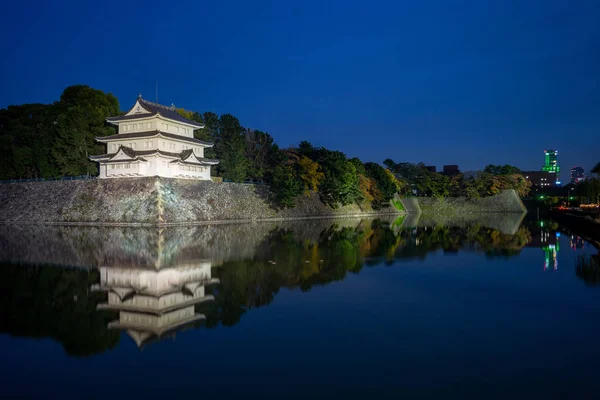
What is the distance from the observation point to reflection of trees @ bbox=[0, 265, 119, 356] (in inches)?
286

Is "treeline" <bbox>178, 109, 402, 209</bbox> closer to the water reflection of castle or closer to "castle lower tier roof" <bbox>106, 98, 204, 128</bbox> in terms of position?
"castle lower tier roof" <bbox>106, 98, 204, 128</bbox>

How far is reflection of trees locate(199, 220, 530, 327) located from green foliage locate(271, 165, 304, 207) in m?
20.3

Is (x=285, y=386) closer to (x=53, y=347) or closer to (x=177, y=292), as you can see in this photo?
(x=53, y=347)

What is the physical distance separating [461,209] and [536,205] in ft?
60.9

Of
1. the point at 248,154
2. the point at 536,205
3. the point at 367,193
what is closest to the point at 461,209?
the point at 536,205

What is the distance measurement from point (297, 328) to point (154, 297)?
3882 mm

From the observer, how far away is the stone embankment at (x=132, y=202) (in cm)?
3481

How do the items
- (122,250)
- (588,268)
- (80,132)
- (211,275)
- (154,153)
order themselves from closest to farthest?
(211,275)
(588,268)
(122,250)
(154,153)
(80,132)

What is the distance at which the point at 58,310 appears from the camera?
895cm

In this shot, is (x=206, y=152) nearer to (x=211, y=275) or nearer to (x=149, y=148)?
(x=149, y=148)

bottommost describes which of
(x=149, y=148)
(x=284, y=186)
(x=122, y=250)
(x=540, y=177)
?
(x=122, y=250)

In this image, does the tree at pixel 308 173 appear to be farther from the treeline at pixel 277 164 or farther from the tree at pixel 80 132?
the tree at pixel 80 132

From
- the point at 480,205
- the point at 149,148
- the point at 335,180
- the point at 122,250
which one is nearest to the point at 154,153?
the point at 149,148

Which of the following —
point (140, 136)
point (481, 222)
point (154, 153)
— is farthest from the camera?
point (481, 222)
